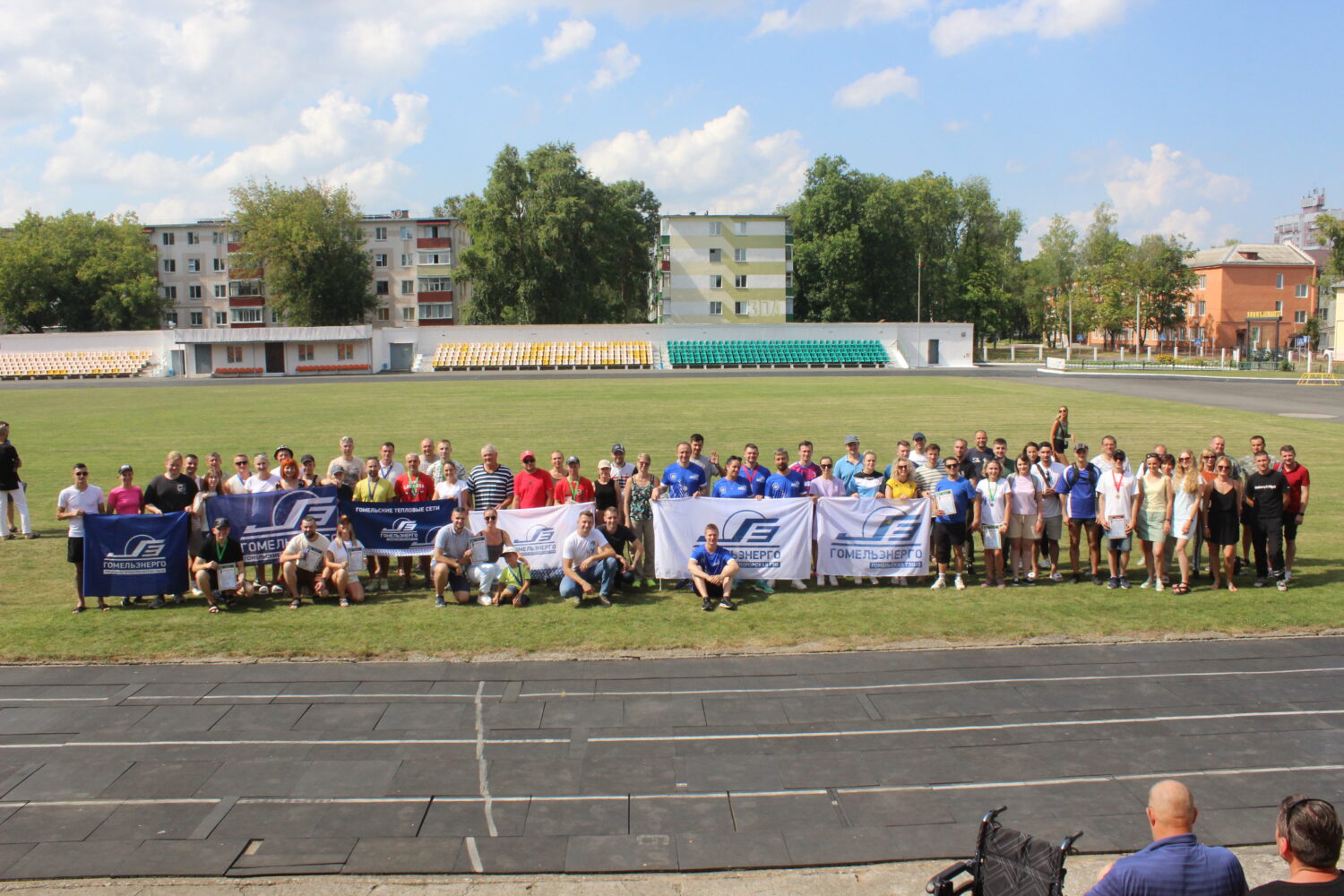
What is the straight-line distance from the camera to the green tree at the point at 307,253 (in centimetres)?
8569

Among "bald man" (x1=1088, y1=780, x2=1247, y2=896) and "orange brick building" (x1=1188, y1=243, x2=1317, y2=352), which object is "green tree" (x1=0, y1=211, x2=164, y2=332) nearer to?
"bald man" (x1=1088, y1=780, x2=1247, y2=896)

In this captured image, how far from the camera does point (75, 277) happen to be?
90438 mm

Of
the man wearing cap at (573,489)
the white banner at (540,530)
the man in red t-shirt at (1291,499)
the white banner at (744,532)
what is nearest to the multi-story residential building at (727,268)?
the man wearing cap at (573,489)

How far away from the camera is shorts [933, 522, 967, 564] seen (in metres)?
13.1

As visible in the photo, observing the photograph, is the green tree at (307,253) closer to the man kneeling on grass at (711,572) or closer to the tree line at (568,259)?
the tree line at (568,259)

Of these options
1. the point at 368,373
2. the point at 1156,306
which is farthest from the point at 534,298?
the point at 1156,306

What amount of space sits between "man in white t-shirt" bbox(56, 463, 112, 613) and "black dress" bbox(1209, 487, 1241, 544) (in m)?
14.7

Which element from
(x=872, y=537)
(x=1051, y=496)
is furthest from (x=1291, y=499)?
(x=872, y=537)

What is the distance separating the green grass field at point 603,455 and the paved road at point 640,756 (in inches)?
31.4

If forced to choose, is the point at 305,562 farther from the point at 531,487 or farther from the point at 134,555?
the point at 531,487

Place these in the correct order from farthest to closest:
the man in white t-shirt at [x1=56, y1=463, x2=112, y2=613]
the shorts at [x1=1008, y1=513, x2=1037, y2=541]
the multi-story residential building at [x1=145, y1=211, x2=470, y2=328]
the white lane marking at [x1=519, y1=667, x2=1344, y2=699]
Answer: the multi-story residential building at [x1=145, y1=211, x2=470, y2=328], the shorts at [x1=1008, y1=513, x2=1037, y2=541], the man in white t-shirt at [x1=56, y1=463, x2=112, y2=613], the white lane marking at [x1=519, y1=667, x2=1344, y2=699]

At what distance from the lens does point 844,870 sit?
6164mm

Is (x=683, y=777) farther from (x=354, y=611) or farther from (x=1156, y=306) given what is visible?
(x=1156, y=306)

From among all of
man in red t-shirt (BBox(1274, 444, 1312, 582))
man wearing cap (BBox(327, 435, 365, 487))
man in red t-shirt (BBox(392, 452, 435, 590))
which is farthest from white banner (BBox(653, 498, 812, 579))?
man in red t-shirt (BBox(1274, 444, 1312, 582))
